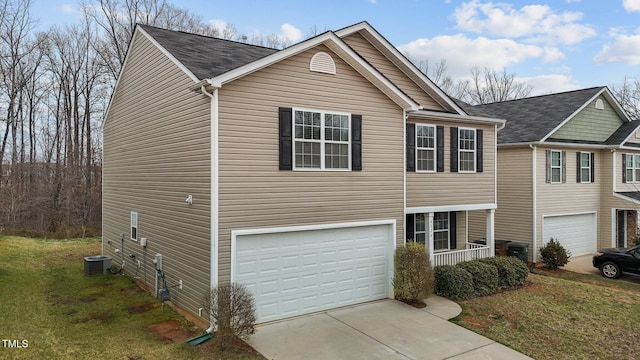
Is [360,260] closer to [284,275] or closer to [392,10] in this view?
[284,275]

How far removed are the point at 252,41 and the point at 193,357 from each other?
94.8 feet

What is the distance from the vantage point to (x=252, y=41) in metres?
31.9

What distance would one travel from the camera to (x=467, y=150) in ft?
43.6

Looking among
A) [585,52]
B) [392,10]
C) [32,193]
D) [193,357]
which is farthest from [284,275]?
[585,52]

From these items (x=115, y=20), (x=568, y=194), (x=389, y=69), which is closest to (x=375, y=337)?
(x=389, y=69)

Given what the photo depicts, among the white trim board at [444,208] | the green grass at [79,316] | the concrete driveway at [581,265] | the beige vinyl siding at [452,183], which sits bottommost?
the concrete driveway at [581,265]

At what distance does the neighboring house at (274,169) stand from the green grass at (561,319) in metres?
2.24

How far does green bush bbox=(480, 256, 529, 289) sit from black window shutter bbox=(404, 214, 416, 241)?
2271 millimetres

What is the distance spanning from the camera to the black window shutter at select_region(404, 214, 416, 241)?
13281 mm

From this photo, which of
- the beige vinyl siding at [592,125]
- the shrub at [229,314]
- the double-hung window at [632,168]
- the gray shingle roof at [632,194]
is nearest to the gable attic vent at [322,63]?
the shrub at [229,314]

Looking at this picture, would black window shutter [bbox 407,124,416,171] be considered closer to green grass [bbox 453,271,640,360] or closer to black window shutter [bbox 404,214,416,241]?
black window shutter [bbox 404,214,416,241]

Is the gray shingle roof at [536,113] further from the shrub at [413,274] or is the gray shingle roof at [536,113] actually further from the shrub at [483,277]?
the shrub at [413,274]

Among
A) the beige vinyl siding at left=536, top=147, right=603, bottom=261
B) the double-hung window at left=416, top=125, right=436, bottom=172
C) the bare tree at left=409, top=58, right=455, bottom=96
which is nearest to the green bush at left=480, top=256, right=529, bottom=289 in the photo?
the double-hung window at left=416, top=125, right=436, bottom=172

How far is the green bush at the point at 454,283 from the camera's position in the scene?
10.6 meters
